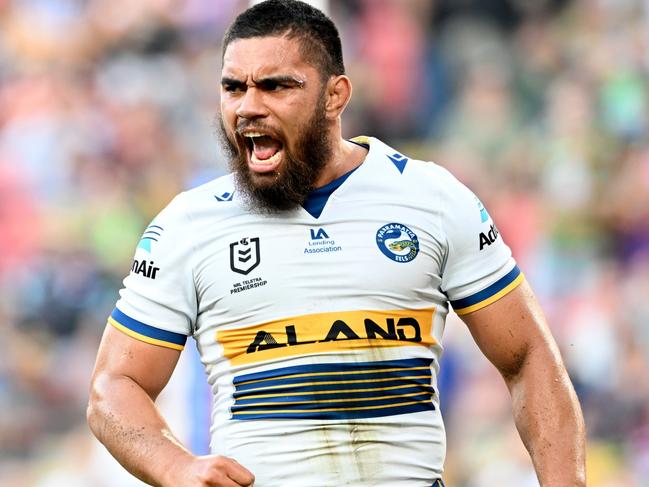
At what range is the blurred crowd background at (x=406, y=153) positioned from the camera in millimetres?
9719

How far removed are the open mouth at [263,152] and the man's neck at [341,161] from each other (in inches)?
7.5

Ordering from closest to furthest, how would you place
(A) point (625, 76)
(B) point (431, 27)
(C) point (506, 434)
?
(C) point (506, 434), (A) point (625, 76), (B) point (431, 27)

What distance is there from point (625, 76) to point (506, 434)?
120 inches

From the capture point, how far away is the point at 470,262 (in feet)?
15.9

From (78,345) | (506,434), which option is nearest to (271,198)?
(506,434)

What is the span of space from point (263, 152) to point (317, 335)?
0.67 m

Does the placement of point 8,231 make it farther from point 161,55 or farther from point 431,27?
point 431,27

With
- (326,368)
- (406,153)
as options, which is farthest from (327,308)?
(406,153)

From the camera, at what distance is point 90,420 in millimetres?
4746

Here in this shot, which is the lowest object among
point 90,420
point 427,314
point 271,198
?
point 90,420

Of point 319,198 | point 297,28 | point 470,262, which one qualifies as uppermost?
point 297,28

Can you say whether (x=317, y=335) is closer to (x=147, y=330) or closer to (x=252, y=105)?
(x=147, y=330)

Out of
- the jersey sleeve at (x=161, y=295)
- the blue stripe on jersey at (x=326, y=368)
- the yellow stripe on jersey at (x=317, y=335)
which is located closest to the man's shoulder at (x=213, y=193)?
the jersey sleeve at (x=161, y=295)

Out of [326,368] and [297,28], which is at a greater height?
[297,28]
